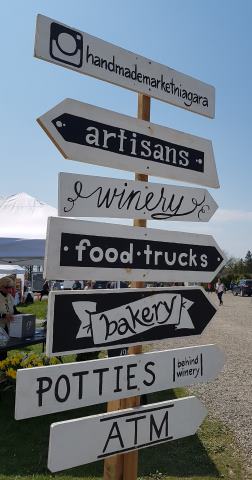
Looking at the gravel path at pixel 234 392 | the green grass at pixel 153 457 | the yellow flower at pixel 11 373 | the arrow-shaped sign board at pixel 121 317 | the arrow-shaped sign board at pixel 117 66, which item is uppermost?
the arrow-shaped sign board at pixel 117 66

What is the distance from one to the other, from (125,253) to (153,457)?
113 inches

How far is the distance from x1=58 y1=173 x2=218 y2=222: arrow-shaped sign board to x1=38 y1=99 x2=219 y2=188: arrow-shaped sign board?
101 millimetres

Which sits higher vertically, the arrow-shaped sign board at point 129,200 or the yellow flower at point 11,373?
the arrow-shaped sign board at point 129,200

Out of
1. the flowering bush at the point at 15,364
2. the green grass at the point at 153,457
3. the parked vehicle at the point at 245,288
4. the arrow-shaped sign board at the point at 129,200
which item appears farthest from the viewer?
the parked vehicle at the point at 245,288

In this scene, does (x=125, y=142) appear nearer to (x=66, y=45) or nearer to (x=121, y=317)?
(x=66, y=45)

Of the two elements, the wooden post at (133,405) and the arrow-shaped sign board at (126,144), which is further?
the wooden post at (133,405)

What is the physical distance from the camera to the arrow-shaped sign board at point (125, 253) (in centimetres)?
203

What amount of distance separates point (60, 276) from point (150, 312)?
22.5 inches

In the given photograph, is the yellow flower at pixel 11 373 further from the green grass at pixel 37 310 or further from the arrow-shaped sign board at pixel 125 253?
the green grass at pixel 37 310

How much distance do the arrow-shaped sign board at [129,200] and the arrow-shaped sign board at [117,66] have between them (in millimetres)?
577

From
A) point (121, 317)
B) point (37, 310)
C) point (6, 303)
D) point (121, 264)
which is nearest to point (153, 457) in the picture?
point (121, 317)

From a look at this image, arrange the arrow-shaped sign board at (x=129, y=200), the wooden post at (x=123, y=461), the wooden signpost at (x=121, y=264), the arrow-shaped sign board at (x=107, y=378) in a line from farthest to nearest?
the wooden post at (x=123, y=461) < the arrow-shaped sign board at (x=129, y=200) < the wooden signpost at (x=121, y=264) < the arrow-shaped sign board at (x=107, y=378)

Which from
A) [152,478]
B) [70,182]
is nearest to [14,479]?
[152,478]

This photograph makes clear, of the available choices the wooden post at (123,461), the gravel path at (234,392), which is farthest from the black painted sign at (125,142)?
the gravel path at (234,392)
